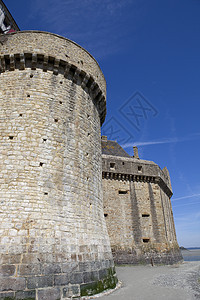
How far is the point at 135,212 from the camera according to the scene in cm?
1413

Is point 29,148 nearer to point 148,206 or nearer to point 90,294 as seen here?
point 90,294

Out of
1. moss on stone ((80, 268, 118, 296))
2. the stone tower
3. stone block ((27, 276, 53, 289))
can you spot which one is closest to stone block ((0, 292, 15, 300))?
stone block ((27, 276, 53, 289))

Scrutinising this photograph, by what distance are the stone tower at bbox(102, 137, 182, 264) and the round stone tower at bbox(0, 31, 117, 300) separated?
6670mm

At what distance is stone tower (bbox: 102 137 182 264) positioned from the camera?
1314 cm

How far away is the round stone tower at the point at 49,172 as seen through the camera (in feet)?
15.5

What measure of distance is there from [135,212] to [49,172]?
9.91m

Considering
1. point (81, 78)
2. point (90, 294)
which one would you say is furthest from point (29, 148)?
point (90, 294)

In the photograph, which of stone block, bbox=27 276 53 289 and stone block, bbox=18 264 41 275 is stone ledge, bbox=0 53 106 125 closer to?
stone block, bbox=18 264 41 275

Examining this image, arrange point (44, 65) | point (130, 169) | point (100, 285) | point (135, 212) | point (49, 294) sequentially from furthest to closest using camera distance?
1. point (130, 169)
2. point (135, 212)
3. point (44, 65)
4. point (100, 285)
5. point (49, 294)

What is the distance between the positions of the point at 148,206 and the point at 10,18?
1527 cm

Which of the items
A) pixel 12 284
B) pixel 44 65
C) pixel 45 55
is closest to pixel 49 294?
pixel 12 284

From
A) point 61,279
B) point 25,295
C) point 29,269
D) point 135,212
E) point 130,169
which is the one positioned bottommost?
point 25,295

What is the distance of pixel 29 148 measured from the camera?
5.84 m

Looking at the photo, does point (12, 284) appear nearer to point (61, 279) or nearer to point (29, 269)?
point (29, 269)
